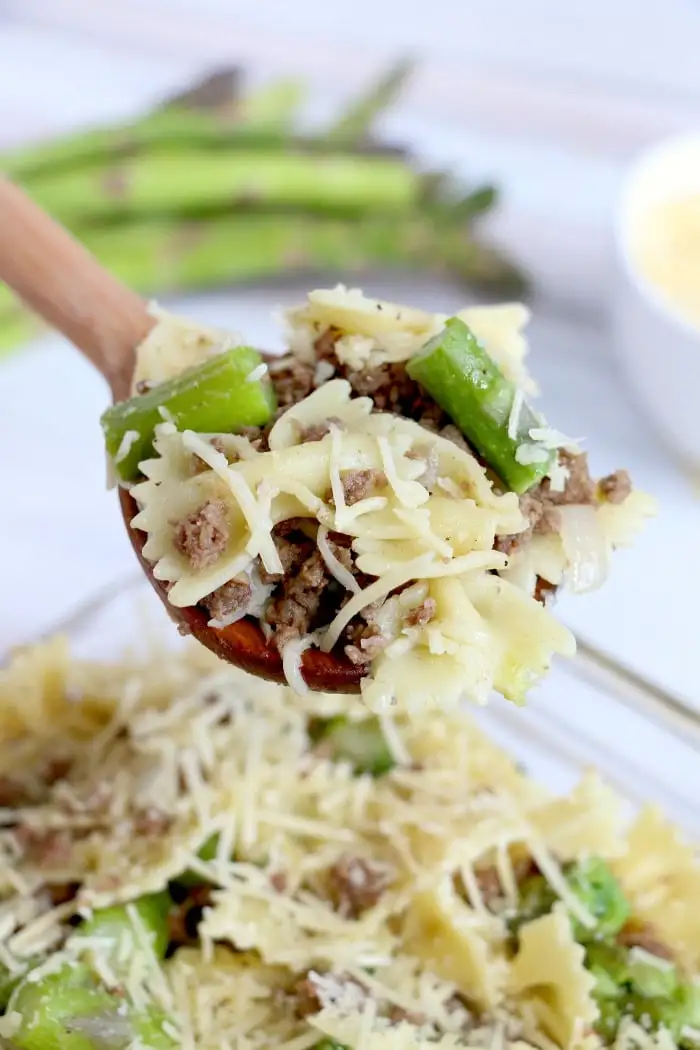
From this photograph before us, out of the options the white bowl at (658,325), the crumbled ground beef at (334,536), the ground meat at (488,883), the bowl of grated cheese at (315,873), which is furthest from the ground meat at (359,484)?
the white bowl at (658,325)

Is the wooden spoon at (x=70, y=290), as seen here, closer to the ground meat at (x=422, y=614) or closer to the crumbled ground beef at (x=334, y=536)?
the crumbled ground beef at (x=334, y=536)

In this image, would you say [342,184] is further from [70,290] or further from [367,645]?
[367,645]

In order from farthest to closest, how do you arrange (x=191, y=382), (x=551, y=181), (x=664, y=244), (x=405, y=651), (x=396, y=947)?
1. (x=551, y=181)
2. (x=664, y=244)
3. (x=396, y=947)
4. (x=191, y=382)
5. (x=405, y=651)

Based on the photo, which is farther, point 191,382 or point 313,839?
point 313,839

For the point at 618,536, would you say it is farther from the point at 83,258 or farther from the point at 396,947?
the point at 83,258

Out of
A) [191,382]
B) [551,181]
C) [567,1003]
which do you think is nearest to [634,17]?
[551,181]

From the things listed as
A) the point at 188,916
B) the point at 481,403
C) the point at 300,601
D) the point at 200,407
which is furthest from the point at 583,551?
the point at 188,916

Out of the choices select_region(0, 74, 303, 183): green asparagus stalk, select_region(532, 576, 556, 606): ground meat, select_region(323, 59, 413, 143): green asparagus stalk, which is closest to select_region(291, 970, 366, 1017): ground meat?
select_region(532, 576, 556, 606): ground meat

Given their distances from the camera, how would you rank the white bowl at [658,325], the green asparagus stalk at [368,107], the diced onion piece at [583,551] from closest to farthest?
the diced onion piece at [583,551], the white bowl at [658,325], the green asparagus stalk at [368,107]
